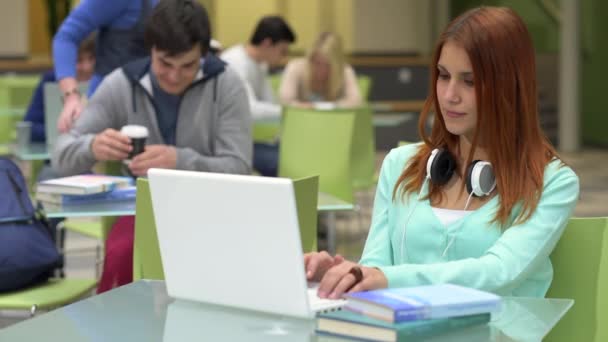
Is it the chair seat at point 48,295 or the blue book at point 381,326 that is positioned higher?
the blue book at point 381,326

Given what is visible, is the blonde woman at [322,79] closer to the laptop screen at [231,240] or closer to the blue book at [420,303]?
the laptop screen at [231,240]

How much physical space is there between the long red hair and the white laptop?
506 mm

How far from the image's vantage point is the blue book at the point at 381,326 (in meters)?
1.75

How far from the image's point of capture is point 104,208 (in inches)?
130

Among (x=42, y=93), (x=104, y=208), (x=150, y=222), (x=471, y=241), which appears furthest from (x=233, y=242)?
(x=42, y=93)

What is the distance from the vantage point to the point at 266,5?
14.0 metres

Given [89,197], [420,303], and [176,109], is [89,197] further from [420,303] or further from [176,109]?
[420,303]

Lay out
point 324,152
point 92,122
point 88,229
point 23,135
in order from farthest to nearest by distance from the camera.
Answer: point 23,135, point 324,152, point 88,229, point 92,122

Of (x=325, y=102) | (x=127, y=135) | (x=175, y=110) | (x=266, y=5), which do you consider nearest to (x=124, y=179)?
(x=127, y=135)

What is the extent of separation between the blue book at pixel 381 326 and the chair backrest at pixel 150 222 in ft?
3.11

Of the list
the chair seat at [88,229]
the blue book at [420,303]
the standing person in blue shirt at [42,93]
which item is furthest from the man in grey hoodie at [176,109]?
the blue book at [420,303]

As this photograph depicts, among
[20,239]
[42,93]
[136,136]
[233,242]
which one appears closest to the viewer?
[233,242]

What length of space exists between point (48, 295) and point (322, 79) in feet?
13.5

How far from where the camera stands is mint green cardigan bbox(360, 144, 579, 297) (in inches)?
85.0
